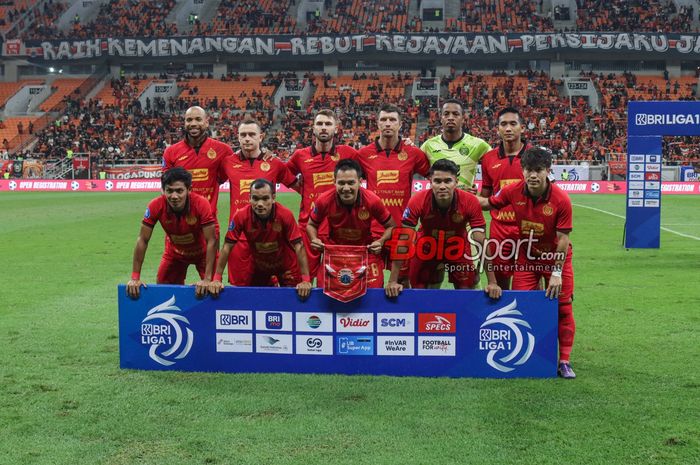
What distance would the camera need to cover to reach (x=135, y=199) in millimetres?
32844

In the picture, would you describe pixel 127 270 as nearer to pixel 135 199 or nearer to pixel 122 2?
pixel 135 199

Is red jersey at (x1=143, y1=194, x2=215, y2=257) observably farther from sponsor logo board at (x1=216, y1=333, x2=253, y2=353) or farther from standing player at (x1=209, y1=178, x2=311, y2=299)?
sponsor logo board at (x1=216, y1=333, x2=253, y2=353)

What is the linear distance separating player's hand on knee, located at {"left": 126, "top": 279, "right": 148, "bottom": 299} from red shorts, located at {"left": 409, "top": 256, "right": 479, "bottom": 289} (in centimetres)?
264

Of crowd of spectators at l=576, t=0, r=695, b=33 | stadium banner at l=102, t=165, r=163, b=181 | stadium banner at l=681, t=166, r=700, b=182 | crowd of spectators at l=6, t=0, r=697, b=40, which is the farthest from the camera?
crowd of spectators at l=6, t=0, r=697, b=40

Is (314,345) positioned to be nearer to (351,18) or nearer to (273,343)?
(273,343)

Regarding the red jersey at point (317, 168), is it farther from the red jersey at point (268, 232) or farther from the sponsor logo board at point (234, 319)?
the sponsor logo board at point (234, 319)

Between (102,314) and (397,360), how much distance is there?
433 cm

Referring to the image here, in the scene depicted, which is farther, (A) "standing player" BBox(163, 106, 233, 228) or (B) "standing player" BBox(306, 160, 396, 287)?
(A) "standing player" BBox(163, 106, 233, 228)

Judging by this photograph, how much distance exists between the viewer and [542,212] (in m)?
6.83

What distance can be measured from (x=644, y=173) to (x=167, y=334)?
1251 cm

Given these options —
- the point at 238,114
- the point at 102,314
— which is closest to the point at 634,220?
the point at 102,314

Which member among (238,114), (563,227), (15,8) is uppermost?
(15,8)

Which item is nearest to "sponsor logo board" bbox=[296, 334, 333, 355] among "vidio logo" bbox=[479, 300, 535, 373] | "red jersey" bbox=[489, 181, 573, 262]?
"vidio logo" bbox=[479, 300, 535, 373]

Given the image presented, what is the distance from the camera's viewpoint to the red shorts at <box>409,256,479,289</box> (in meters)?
7.57
